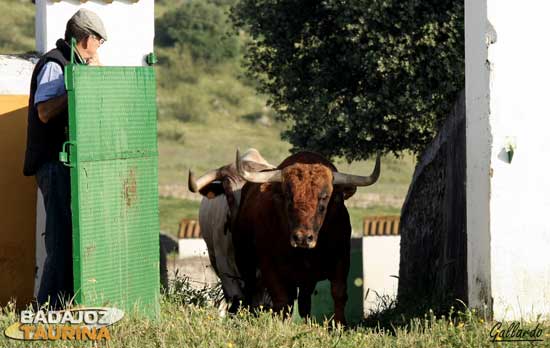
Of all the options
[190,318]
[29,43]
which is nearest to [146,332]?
[190,318]

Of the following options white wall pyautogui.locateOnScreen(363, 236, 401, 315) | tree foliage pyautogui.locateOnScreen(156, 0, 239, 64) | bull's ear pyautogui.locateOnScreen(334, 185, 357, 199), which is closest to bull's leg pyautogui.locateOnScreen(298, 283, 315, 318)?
bull's ear pyautogui.locateOnScreen(334, 185, 357, 199)

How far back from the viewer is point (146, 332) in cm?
916

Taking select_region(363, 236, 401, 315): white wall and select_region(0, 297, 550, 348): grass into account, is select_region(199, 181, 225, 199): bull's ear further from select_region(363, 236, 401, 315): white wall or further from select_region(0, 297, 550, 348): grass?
select_region(363, 236, 401, 315): white wall

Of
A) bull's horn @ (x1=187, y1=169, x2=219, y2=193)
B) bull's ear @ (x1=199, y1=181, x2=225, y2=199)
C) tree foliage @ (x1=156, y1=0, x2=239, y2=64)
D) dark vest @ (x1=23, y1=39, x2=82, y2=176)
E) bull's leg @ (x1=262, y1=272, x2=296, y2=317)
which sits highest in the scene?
tree foliage @ (x1=156, y1=0, x2=239, y2=64)

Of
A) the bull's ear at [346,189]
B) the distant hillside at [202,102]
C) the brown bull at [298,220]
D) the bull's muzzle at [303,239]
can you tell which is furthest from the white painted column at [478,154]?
the distant hillside at [202,102]

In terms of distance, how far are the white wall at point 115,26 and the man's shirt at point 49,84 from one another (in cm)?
144

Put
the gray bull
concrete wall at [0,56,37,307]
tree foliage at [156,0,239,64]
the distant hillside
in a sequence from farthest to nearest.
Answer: tree foliage at [156,0,239,64]
the distant hillside
the gray bull
concrete wall at [0,56,37,307]

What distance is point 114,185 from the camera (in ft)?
32.2

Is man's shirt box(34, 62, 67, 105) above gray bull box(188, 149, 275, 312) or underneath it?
above

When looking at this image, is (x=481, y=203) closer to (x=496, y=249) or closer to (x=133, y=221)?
(x=496, y=249)

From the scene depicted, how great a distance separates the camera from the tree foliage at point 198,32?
70750 mm

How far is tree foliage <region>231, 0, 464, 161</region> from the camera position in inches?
827

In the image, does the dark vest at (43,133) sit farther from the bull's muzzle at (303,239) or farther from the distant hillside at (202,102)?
the distant hillside at (202,102)

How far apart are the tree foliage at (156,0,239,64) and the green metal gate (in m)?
59.0
